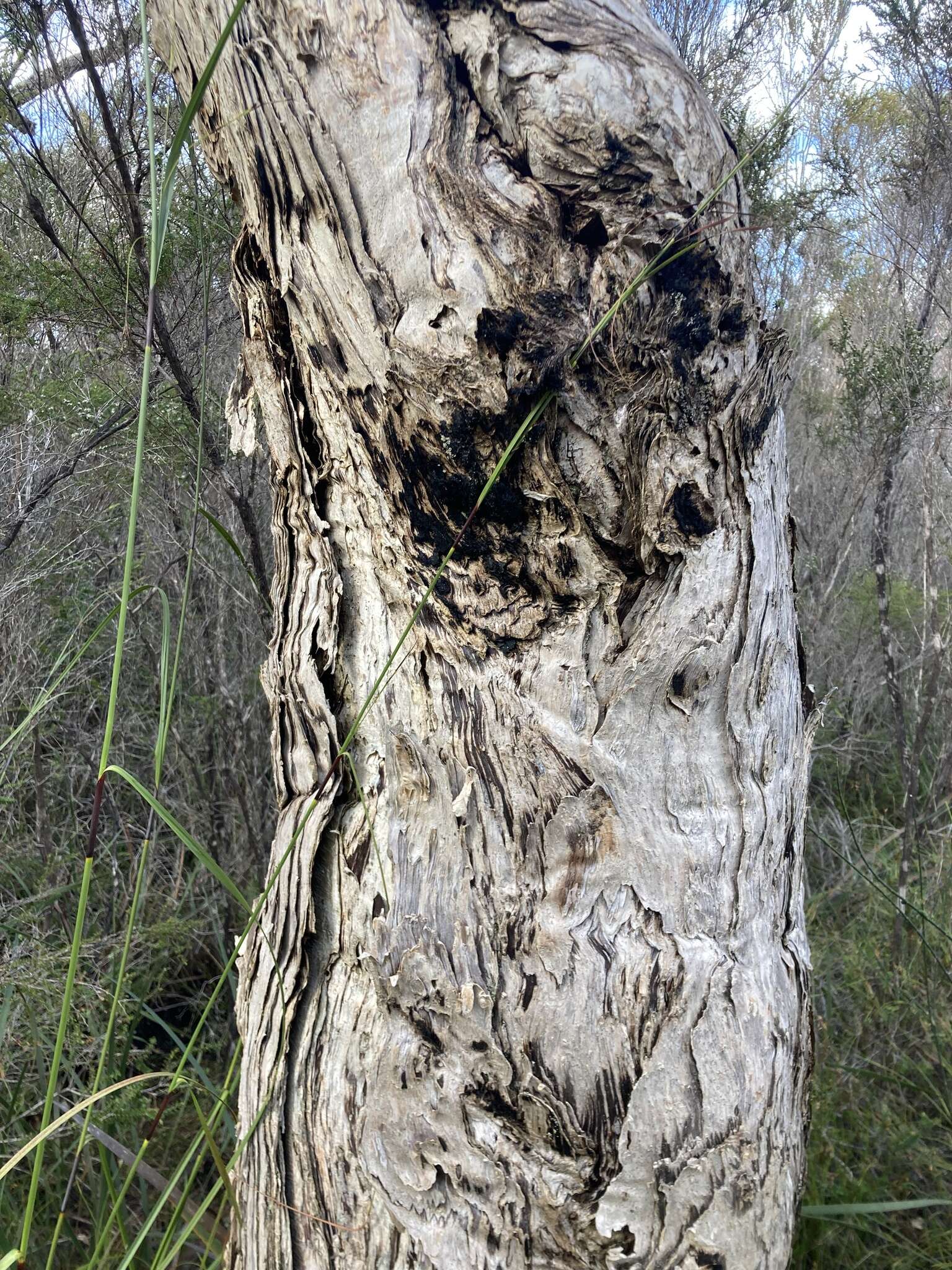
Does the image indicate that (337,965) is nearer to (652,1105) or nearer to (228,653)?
(652,1105)

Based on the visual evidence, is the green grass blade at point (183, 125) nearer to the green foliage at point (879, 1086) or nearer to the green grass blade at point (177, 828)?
the green grass blade at point (177, 828)

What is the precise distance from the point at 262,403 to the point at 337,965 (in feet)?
2.16

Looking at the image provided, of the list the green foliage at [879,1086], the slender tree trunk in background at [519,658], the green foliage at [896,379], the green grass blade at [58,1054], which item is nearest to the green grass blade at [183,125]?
the slender tree trunk in background at [519,658]

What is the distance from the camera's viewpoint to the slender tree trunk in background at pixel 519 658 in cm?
80

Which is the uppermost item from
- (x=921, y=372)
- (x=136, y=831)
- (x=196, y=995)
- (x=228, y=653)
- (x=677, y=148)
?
(x=921, y=372)

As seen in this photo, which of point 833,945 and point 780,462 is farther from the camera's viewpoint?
point 833,945

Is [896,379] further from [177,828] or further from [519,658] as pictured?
[177,828]

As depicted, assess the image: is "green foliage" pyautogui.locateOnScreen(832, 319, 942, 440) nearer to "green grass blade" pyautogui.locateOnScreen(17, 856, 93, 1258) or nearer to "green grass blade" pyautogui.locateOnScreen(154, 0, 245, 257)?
"green grass blade" pyautogui.locateOnScreen(154, 0, 245, 257)

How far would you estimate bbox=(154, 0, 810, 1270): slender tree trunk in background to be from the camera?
802 mm

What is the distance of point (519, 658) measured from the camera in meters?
0.93

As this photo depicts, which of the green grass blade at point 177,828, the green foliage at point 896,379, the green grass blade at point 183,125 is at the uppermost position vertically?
the green foliage at point 896,379

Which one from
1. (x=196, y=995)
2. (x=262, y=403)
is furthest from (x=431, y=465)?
(x=196, y=995)

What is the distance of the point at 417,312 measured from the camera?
0.81 m

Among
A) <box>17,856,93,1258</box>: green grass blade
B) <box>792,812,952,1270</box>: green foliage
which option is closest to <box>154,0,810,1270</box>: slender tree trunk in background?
<box>17,856,93,1258</box>: green grass blade
